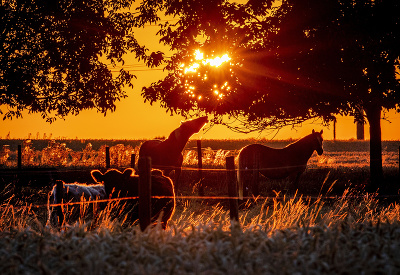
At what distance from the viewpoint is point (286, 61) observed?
701 inches

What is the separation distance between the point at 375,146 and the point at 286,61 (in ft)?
17.8

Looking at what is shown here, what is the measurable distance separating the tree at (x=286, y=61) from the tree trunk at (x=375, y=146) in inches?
1.6

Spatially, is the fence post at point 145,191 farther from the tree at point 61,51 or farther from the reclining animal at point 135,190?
the tree at point 61,51

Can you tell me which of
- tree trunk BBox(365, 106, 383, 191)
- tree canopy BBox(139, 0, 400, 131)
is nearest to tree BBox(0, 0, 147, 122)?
tree canopy BBox(139, 0, 400, 131)

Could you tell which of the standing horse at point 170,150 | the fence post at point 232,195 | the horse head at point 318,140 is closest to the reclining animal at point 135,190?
the fence post at point 232,195

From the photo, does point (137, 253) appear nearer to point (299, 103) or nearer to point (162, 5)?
point (299, 103)

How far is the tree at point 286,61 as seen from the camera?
16.9m

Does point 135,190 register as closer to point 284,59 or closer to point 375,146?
point 284,59

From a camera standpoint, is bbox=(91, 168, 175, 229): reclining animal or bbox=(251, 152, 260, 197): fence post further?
bbox=(251, 152, 260, 197): fence post

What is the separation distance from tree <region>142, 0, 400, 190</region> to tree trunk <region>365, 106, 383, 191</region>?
0.04 m

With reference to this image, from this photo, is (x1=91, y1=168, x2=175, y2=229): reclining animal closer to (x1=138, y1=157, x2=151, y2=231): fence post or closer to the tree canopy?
(x1=138, y1=157, x2=151, y2=231): fence post

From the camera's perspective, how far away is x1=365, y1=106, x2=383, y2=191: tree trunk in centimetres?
1977

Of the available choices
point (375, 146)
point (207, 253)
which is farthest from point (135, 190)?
point (375, 146)

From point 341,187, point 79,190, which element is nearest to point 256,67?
point 341,187
